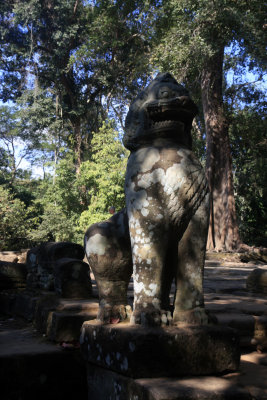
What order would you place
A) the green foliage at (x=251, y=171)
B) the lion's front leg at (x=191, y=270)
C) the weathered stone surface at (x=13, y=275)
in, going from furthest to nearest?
the green foliage at (x=251, y=171)
the weathered stone surface at (x=13, y=275)
the lion's front leg at (x=191, y=270)

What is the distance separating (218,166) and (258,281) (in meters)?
10.9

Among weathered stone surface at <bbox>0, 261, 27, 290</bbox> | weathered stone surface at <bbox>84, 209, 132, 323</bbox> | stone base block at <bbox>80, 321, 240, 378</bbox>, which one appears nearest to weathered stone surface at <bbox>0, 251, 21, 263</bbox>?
weathered stone surface at <bbox>0, 261, 27, 290</bbox>

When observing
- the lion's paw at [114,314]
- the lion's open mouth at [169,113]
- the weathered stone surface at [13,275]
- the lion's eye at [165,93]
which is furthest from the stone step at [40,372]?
the weathered stone surface at [13,275]

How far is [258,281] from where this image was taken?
4402 mm

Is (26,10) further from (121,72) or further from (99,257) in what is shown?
(99,257)

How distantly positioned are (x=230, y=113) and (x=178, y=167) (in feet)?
49.5

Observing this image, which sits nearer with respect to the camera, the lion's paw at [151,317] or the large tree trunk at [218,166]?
the lion's paw at [151,317]

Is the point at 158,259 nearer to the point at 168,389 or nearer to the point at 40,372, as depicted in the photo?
the point at 168,389

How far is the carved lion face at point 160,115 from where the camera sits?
2.12 m

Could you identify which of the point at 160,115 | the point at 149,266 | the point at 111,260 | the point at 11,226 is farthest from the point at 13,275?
the point at 11,226

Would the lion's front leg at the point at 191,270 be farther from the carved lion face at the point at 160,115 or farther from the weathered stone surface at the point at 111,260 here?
the carved lion face at the point at 160,115

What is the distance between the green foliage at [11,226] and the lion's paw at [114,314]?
14.4 meters

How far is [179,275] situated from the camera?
6.77 ft

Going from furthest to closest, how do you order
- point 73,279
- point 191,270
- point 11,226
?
1. point 11,226
2. point 73,279
3. point 191,270
